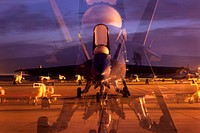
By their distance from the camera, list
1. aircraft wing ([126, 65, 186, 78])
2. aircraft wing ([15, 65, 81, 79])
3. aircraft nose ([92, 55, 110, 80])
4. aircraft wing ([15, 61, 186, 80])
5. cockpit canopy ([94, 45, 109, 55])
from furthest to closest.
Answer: aircraft wing ([15, 65, 81, 79]), aircraft wing ([15, 61, 186, 80]), aircraft wing ([126, 65, 186, 78]), cockpit canopy ([94, 45, 109, 55]), aircraft nose ([92, 55, 110, 80])

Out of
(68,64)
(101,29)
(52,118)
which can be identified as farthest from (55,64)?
(52,118)

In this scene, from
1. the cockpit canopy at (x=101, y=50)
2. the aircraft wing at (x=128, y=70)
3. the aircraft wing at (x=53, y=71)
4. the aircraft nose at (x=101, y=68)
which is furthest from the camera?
the aircraft wing at (x=53, y=71)

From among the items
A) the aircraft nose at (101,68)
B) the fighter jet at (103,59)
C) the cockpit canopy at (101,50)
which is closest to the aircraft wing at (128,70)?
the fighter jet at (103,59)

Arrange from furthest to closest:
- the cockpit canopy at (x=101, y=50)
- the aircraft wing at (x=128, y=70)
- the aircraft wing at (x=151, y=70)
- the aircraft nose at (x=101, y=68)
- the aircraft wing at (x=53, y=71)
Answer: the aircraft wing at (x=53, y=71) → the aircraft wing at (x=128, y=70) → the aircraft wing at (x=151, y=70) → the cockpit canopy at (x=101, y=50) → the aircraft nose at (x=101, y=68)

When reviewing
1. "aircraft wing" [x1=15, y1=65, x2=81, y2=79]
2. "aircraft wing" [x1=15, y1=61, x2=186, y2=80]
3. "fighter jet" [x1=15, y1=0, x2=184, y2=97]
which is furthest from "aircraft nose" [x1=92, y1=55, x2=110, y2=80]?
"aircraft wing" [x1=15, y1=65, x2=81, y2=79]

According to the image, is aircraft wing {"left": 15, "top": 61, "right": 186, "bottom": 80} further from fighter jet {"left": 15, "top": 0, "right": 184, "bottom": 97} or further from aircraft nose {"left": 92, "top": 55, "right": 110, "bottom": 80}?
aircraft nose {"left": 92, "top": 55, "right": 110, "bottom": 80}

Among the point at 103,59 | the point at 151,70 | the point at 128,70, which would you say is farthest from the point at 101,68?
the point at 151,70

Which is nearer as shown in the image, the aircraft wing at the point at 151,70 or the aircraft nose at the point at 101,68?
the aircraft nose at the point at 101,68

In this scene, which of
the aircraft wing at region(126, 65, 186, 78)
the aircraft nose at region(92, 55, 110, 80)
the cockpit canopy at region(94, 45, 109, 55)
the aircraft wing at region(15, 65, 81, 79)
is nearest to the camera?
the aircraft nose at region(92, 55, 110, 80)

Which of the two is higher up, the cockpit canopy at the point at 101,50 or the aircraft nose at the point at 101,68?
the cockpit canopy at the point at 101,50

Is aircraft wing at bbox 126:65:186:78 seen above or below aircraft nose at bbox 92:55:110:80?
above

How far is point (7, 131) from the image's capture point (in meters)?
8.70

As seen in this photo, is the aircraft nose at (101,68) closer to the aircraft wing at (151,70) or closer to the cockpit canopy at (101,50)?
the cockpit canopy at (101,50)

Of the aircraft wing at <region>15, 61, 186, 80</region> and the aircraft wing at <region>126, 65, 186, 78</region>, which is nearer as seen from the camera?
the aircraft wing at <region>126, 65, 186, 78</region>
